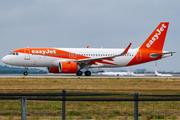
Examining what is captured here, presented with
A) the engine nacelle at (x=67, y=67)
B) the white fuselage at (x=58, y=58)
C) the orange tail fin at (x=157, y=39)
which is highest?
the orange tail fin at (x=157, y=39)

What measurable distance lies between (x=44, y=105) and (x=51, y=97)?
4.73 m

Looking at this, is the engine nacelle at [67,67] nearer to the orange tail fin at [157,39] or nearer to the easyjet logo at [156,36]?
the orange tail fin at [157,39]

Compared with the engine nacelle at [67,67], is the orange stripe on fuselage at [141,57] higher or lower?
higher

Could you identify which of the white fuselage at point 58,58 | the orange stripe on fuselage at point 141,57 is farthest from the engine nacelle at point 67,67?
the orange stripe on fuselage at point 141,57

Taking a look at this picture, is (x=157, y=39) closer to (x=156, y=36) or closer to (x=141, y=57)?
(x=156, y=36)

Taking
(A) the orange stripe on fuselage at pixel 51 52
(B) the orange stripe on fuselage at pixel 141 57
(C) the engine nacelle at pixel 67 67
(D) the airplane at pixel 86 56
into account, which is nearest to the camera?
(C) the engine nacelle at pixel 67 67

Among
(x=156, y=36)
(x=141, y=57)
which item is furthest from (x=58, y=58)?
(x=156, y=36)

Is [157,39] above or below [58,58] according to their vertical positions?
above

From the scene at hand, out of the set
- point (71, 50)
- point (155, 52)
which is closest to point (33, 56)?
point (71, 50)

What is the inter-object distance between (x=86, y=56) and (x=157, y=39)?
11744 millimetres

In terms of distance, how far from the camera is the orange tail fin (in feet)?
149

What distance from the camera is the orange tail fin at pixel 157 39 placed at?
149ft

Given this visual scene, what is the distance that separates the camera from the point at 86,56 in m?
42.5

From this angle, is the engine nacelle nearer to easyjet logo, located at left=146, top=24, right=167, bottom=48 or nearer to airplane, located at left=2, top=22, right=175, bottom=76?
airplane, located at left=2, top=22, right=175, bottom=76
